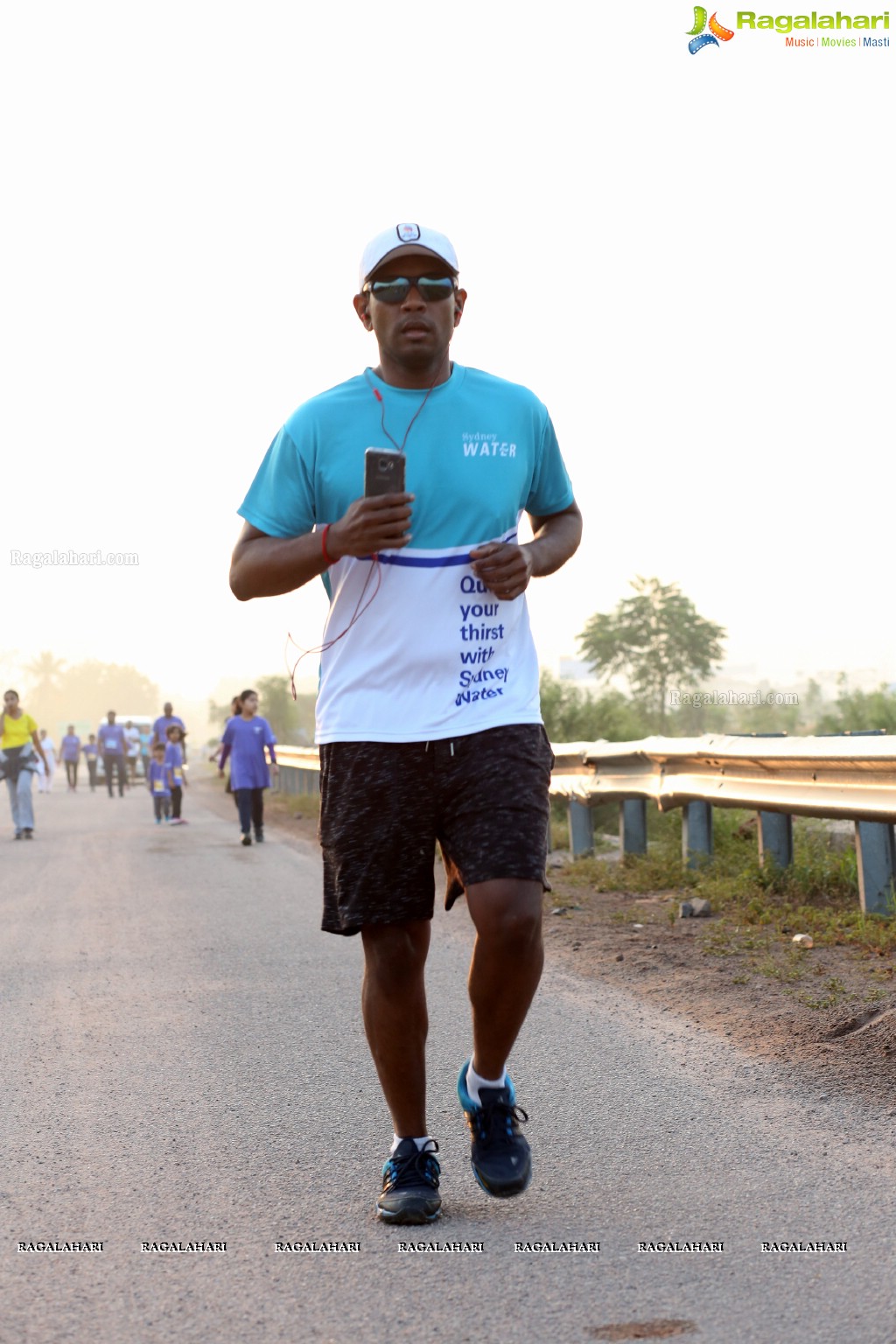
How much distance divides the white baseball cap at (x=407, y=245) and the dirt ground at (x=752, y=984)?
2.71 meters

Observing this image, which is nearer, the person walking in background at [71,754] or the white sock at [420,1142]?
the white sock at [420,1142]

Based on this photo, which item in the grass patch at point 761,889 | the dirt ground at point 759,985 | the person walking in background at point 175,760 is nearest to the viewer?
the dirt ground at point 759,985

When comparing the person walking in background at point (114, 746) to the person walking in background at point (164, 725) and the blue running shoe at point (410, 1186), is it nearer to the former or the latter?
the person walking in background at point (164, 725)

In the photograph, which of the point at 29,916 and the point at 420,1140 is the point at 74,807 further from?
the point at 420,1140

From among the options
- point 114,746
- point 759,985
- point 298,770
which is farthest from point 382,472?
point 114,746

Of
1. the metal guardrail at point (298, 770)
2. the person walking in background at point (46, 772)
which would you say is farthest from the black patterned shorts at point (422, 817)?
the metal guardrail at point (298, 770)

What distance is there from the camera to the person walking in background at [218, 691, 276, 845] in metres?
16.8

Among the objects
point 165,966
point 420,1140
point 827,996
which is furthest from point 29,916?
point 420,1140

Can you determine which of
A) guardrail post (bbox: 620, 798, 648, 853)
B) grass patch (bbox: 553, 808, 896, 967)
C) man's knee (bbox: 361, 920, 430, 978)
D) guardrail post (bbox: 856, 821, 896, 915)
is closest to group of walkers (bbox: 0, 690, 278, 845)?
grass patch (bbox: 553, 808, 896, 967)

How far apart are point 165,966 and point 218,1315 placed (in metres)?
4.86

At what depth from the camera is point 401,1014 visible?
11.9 feet

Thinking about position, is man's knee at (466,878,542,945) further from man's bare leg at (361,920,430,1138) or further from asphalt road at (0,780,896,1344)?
asphalt road at (0,780,896,1344)

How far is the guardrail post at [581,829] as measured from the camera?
11.9 m

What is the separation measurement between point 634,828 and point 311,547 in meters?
7.99
